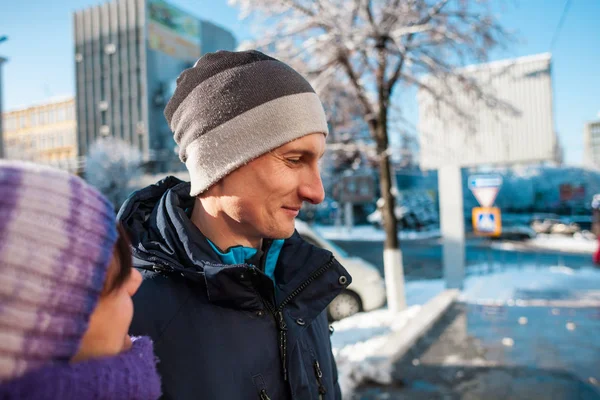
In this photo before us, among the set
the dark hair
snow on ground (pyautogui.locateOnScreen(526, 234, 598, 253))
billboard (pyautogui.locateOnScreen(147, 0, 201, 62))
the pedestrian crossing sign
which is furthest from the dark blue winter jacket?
billboard (pyautogui.locateOnScreen(147, 0, 201, 62))

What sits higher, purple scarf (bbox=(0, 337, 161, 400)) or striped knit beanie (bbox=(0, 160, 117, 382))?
striped knit beanie (bbox=(0, 160, 117, 382))

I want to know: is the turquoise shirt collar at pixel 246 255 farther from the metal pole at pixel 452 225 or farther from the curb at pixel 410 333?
the metal pole at pixel 452 225

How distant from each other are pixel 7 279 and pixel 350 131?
9.96 metres

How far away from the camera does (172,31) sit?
55906 mm

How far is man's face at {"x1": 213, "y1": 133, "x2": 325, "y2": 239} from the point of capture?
1400mm

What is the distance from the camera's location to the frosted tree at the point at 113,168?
124ft

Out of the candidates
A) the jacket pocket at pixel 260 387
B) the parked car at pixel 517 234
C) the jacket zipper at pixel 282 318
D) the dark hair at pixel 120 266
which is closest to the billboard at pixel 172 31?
the parked car at pixel 517 234

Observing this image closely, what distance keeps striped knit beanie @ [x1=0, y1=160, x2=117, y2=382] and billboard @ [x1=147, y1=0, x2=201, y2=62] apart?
55.5 meters

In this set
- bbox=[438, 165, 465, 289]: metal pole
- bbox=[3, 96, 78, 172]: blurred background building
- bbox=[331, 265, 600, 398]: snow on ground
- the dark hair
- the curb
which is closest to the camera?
the dark hair

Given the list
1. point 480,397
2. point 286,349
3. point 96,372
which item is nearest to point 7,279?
point 96,372

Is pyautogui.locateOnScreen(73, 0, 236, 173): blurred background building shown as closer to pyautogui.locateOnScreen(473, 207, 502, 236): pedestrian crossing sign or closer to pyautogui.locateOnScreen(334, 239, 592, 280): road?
pyautogui.locateOnScreen(334, 239, 592, 280): road

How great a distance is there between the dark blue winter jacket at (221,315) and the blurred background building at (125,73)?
160 ft

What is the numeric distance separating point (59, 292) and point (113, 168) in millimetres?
42390

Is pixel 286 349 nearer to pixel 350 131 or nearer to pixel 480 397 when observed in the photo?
pixel 480 397
